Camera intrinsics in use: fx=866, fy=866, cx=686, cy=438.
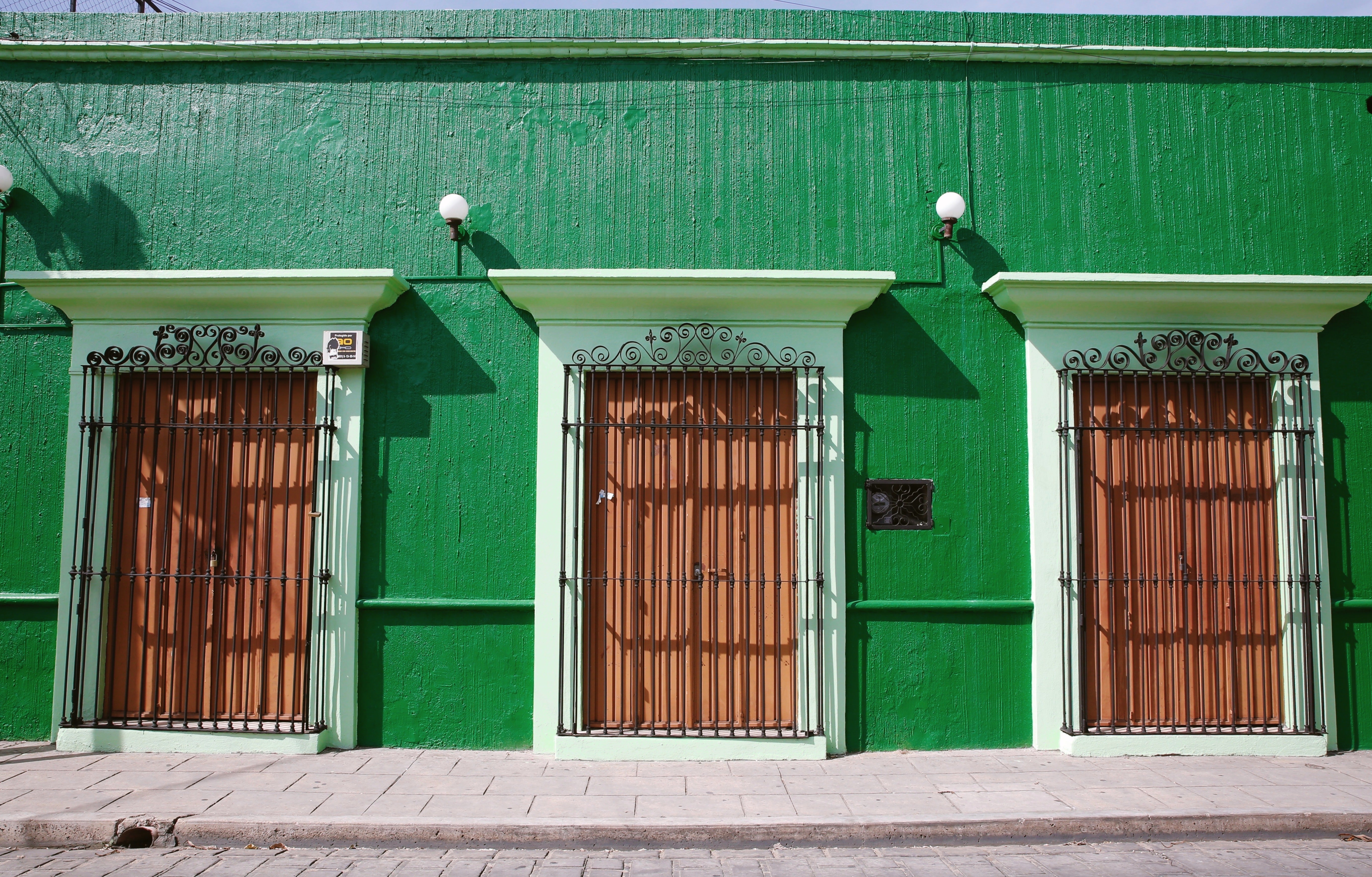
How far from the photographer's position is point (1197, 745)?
584 centimetres

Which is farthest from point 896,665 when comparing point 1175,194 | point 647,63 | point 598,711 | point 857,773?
point 647,63

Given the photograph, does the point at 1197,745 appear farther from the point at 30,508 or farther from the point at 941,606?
the point at 30,508

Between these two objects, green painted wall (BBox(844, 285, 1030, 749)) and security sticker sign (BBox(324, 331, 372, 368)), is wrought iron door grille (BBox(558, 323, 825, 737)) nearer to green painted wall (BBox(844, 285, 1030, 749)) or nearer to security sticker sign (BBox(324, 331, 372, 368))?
green painted wall (BBox(844, 285, 1030, 749))

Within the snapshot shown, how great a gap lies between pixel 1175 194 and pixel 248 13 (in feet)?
23.1

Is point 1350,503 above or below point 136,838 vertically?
above

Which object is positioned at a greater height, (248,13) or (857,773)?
(248,13)

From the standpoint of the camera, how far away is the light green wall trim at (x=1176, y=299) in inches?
234

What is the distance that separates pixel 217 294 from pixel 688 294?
3288mm

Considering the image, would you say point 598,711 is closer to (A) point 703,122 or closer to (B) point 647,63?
(A) point 703,122

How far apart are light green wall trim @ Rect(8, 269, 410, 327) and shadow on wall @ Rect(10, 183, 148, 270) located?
0.76 ft

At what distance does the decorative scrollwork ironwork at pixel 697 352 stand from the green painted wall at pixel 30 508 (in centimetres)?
379

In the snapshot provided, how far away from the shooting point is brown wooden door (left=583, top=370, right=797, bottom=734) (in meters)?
5.93

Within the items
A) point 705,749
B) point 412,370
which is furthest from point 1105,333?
point 412,370

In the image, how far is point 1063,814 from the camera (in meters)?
4.64
